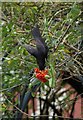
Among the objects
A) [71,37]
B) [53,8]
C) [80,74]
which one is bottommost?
[80,74]

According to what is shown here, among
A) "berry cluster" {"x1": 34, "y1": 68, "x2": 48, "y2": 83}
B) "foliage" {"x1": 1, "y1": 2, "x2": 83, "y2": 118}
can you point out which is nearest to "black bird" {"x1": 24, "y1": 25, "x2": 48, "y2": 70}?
"berry cluster" {"x1": 34, "y1": 68, "x2": 48, "y2": 83}

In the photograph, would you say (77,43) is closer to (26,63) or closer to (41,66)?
(26,63)

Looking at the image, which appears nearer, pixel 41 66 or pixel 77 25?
pixel 41 66

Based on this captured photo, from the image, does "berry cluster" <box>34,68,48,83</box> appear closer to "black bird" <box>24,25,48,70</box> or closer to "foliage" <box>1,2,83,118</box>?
"black bird" <box>24,25,48,70</box>

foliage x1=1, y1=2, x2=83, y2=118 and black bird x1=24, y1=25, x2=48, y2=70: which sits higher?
foliage x1=1, y1=2, x2=83, y2=118

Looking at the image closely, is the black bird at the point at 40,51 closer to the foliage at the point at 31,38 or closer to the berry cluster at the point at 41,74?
the berry cluster at the point at 41,74

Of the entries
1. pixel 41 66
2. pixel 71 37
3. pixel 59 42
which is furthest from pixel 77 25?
pixel 41 66

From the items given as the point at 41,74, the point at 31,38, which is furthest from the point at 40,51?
the point at 31,38

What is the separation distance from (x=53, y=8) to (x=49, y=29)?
0.25 metres

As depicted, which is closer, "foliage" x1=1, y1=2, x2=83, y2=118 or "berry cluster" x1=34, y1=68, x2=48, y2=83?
"berry cluster" x1=34, y1=68, x2=48, y2=83

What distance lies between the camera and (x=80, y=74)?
156 cm

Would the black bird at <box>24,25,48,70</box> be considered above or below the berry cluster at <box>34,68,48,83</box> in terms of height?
above

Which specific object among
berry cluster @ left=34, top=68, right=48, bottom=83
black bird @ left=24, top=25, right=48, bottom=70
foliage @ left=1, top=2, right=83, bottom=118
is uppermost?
foliage @ left=1, top=2, right=83, bottom=118

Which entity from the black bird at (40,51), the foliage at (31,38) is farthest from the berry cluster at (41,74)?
the foliage at (31,38)
